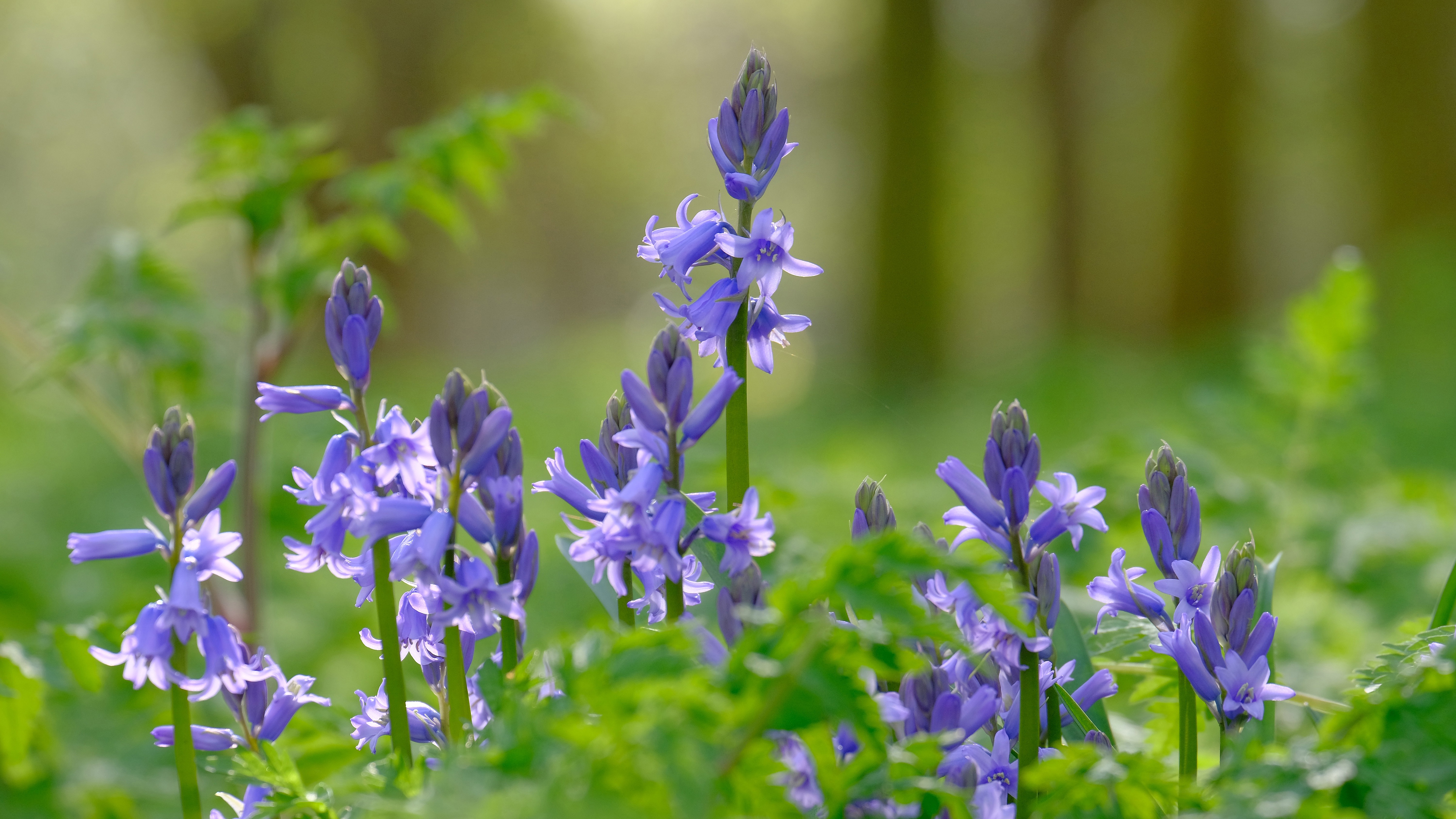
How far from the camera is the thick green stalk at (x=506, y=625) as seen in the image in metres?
1.04

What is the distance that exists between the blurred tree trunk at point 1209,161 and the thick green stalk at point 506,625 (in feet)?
32.3

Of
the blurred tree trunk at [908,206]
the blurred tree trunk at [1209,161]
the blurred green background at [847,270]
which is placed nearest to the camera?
the blurred green background at [847,270]

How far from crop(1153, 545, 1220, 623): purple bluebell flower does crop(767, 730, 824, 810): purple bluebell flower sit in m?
0.41

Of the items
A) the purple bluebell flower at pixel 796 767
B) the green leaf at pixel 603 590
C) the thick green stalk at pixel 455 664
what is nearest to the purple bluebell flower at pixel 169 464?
the thick green stalk at pixel 455 664

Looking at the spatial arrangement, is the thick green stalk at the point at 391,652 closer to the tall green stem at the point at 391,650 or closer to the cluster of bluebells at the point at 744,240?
the tall green stem at the point at 391,650

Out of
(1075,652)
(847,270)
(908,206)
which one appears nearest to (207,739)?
(1075,652)

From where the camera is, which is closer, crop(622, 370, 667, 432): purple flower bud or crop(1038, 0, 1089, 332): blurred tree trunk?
crop(622, 370, 667, 432): purple flower bud

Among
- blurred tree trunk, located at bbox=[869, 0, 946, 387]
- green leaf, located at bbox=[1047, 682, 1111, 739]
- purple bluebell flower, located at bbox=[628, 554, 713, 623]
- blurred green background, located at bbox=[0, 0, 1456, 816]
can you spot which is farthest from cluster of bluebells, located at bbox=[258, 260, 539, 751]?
blurred tree trunk, located at bbox=[869, 0, 946, 387]

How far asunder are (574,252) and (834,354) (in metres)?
20.2

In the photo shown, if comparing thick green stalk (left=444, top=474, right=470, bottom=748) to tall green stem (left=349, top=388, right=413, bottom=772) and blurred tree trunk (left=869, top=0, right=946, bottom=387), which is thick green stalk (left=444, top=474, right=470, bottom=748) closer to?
tall green stem (left=349, top=388, right=413, bottom=772)

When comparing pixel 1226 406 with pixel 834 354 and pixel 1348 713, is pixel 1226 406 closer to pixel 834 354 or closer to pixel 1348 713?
pixel 1348 713

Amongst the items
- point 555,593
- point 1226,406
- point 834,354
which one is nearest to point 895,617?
point 1226,406

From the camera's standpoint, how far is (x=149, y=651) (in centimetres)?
100

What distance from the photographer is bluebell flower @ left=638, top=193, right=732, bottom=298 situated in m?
1.16
